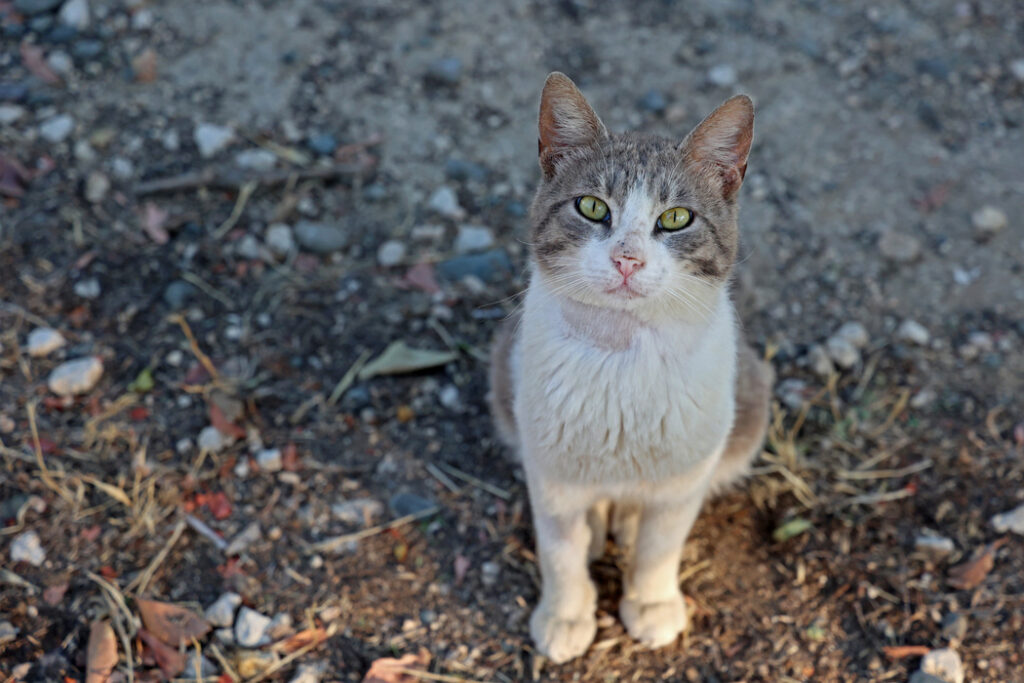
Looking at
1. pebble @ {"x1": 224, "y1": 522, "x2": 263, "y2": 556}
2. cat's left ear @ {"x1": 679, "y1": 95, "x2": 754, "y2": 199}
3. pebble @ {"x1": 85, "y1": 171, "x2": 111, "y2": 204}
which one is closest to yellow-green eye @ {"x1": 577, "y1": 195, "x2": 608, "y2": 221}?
cat's left ear @ {"x1": 679, "y1": 95, "x2": 754, "y2": 199}

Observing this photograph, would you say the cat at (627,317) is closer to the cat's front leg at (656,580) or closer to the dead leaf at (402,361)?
the cat's front leg at (656,580)

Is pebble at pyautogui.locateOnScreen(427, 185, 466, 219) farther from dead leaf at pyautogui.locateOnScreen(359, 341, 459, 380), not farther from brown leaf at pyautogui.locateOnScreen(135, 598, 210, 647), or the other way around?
brown leaf at pyautogui.locateOnScreen(135, 598, 210, 647)

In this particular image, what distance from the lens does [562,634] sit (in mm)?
2941

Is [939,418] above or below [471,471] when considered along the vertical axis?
above

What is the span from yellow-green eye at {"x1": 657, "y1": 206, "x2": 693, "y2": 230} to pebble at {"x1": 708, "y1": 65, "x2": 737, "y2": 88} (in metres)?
2.45

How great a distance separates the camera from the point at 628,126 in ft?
14.7

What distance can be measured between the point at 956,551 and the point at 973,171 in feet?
6.45

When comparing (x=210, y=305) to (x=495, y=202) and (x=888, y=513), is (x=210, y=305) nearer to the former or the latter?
(x=495, y=202)

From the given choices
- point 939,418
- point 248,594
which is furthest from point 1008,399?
point 248,594

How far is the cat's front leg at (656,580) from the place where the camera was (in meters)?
2.82

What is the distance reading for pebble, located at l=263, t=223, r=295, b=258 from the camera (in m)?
4.01

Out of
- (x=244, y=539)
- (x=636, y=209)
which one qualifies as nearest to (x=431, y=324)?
(x=244, y=539)

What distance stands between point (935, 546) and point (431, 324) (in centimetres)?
208

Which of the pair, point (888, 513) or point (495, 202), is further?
point (495, 202)
